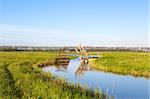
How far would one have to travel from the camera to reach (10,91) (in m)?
15.6

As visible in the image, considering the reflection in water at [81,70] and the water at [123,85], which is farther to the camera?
the reflection in water at [81,70]

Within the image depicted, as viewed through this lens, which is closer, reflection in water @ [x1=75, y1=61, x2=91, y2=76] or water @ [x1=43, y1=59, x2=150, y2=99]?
water @ [x1=43, y1=59, x2=150, y2=99]

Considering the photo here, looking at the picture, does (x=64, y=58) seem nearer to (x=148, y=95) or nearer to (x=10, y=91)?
(x=148, y=95)

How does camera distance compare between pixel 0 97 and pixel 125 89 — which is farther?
pixel 125 89

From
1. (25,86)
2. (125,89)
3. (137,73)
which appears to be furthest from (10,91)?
(137,73)

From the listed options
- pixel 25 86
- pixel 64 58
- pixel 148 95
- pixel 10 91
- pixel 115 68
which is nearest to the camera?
pixel 10 91

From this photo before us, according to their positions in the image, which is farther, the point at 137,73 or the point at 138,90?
the point at 137,73

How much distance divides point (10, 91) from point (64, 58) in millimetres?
40310

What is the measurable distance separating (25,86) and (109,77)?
12.7 metres

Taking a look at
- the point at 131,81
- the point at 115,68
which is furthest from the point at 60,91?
the point at 115,68

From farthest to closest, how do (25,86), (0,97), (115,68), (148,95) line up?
(115,68) → (148,95) → (25,86) → (0,97)

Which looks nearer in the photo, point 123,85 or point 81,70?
point 123,85

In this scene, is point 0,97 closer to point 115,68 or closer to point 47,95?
point 47,95

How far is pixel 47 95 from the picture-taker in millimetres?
14547
